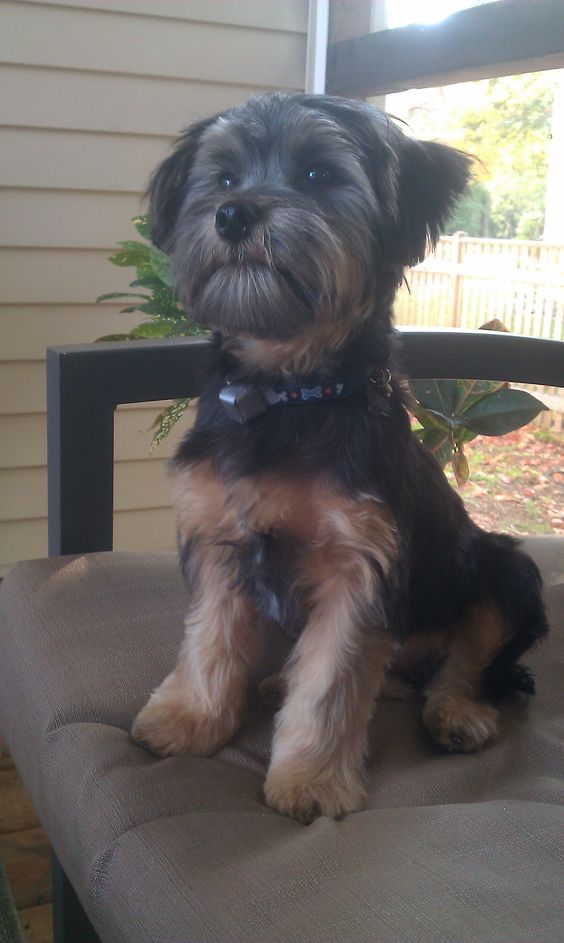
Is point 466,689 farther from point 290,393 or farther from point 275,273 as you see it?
point 275,273

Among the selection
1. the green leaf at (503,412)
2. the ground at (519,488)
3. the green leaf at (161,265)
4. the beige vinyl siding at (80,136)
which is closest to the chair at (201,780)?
the green leaf at (503,412)

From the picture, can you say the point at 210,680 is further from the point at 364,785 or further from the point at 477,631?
the point at 477,631

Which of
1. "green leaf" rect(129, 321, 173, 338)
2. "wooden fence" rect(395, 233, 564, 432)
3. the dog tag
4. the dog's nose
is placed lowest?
"green leaf" rect(129, 321, 173, 338)

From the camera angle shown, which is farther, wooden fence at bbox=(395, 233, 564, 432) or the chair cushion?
wooden fence at bbox=(395, 233, 564, 432)

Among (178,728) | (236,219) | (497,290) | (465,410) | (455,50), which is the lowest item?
(178,728)

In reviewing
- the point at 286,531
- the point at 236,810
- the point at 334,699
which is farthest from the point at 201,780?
the point at 286,531

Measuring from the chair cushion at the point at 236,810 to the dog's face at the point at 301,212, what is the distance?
556 millimetres

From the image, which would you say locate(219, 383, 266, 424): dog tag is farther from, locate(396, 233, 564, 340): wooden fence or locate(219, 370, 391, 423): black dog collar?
locate(396, 233, 564, 340): wooden fence

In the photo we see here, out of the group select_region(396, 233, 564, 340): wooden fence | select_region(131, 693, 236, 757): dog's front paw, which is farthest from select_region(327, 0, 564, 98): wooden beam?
select_region(131, 693, 236, 757): dog's front paw

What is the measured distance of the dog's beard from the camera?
48.2 inches

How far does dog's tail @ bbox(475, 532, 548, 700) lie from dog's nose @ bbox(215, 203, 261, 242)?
677mm

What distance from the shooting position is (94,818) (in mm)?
1147

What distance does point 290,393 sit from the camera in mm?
1353

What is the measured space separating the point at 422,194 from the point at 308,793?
0.82m
